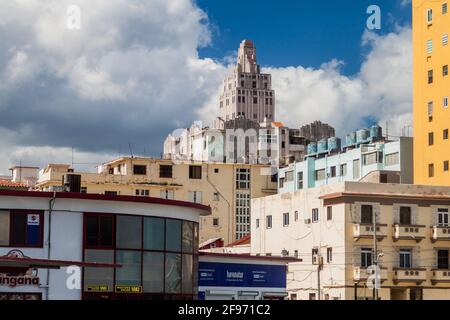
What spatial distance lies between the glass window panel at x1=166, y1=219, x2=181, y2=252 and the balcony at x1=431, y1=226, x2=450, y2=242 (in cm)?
4218

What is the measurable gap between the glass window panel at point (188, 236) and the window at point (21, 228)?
7.72 meters

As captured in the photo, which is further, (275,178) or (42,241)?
(275,178)

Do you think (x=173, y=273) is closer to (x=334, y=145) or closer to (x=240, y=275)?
(x=240, y=275)

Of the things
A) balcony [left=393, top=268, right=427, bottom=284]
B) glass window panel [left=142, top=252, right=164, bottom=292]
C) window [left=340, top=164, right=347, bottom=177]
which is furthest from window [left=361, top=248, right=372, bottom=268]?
glass window panel [left=142, top=252, right=164, bottom=292]

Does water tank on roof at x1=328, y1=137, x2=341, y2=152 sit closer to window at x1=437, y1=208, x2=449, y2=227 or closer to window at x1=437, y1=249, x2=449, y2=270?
window at x1=437, y1=208, x2=449, y2=227

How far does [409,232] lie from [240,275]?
30861 mm

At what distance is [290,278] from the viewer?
290 feet

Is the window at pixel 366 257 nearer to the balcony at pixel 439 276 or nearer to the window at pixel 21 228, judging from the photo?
the balcony at pixel 439 276

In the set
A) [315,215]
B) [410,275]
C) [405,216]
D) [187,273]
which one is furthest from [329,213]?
[187,273]

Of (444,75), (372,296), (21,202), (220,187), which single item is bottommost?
(372,296)

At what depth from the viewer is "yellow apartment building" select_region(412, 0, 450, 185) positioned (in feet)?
321
